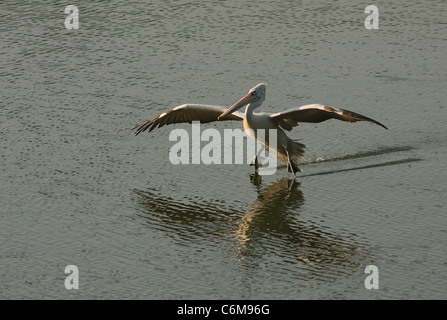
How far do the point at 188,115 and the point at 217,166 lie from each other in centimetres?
132

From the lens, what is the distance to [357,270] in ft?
45.9

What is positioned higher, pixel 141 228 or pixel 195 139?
pixel 195 139

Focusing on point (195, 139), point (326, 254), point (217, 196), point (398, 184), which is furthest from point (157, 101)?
point (326, 254)

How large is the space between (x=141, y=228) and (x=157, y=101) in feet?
18.6

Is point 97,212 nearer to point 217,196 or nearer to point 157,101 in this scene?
point 217,196

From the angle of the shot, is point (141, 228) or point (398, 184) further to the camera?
point (398, 184)

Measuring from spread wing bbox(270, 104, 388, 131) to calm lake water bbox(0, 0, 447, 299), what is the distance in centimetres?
90

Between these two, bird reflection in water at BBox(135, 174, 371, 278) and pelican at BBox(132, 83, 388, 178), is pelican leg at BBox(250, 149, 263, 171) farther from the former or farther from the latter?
bird reflection in water at BBox(135, 174, 371, 278)

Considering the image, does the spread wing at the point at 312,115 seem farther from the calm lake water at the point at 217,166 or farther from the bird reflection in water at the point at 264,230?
the bird reflection in water at the point at 264,230

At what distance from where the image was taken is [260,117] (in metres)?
17.8

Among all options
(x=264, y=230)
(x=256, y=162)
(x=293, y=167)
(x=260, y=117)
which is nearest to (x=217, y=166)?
(x=256, y=162)

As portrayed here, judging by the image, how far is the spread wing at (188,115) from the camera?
725 inches
